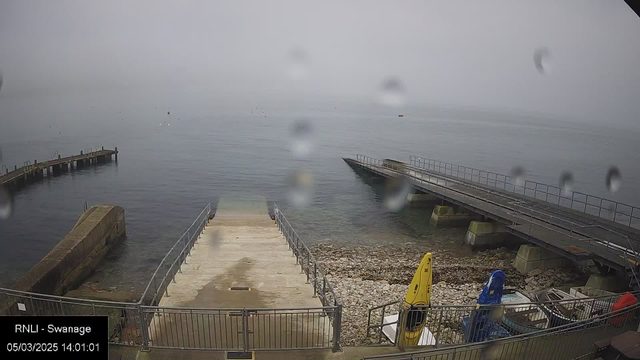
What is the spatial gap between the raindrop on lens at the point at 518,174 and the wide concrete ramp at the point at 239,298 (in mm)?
45780

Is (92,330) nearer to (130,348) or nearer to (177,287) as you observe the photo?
(130,348)

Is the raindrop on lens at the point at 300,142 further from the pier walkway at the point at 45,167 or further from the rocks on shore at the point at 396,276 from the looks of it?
the rocks on shore at the point at 396,276

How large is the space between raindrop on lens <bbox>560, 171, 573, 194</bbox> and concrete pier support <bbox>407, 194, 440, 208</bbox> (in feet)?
78.2

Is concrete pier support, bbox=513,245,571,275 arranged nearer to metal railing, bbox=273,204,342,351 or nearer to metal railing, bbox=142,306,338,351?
metal railing, bbox=273,204,342,351

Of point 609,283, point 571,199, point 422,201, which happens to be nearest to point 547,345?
point 609,283

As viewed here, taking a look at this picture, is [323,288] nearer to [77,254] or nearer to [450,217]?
[77,254]

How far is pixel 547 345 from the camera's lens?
8.32 metres

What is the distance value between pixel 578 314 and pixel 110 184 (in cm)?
4616

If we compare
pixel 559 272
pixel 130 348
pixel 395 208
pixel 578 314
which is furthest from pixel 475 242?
pixel 130 348

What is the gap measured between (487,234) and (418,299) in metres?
18.9

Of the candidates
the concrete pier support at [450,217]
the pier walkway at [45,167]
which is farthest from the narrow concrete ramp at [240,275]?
the pier walkway at [45,167]

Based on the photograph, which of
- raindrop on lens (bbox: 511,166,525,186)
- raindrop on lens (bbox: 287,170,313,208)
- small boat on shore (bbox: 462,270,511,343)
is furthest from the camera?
raindrop on lens (bbox: 511,166,525,186)

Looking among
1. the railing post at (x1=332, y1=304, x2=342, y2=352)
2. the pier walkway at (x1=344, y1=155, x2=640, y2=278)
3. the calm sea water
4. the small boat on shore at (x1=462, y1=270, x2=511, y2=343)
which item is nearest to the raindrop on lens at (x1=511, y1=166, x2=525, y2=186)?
the calm sea water

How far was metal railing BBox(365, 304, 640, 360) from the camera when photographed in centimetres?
774
